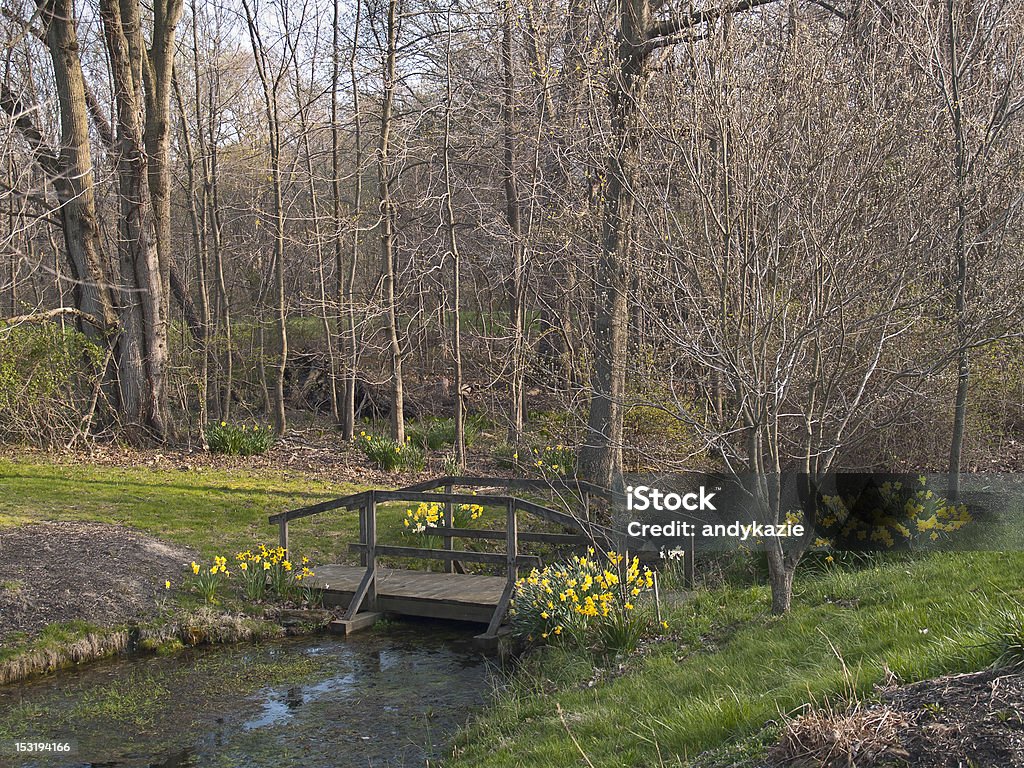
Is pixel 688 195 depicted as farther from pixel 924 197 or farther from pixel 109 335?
pixel 109 335

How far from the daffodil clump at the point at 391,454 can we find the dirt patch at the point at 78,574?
5.08m

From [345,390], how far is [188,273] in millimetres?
10707

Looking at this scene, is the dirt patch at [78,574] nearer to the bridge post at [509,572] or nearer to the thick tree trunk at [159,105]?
the bridge post at [509,572]

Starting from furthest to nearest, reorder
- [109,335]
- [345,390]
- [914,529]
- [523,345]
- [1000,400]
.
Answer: [345,390], [109,335], [523,345], [1000,400], [914,529]

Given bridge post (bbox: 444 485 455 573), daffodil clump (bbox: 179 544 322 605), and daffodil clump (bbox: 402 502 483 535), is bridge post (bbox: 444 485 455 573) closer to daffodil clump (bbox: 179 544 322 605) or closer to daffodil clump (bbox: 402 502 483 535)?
daffodil clump (bbox: 402 502 483 535)

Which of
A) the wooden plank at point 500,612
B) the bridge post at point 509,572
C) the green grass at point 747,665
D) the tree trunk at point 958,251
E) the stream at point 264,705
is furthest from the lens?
the bridge post at point 509,572

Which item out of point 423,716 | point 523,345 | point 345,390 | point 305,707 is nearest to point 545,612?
point 423,716

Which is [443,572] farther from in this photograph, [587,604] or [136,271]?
[136,271]

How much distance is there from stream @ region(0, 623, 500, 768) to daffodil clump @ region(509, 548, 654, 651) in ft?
2.40

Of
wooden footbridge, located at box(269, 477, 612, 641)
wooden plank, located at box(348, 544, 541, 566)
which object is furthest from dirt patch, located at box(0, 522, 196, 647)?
wooden plank, located at box(348, 544, 541, 566)

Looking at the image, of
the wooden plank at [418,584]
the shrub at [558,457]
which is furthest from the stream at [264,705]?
the shrub at [558,457]

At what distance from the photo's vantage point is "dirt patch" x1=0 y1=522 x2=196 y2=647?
936 centimetres

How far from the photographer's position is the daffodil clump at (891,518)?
8625 mm

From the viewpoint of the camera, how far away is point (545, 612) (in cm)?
795
